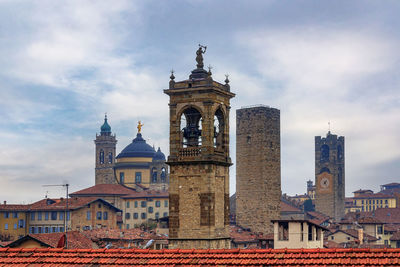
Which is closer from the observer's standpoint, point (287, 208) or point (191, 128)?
point (191, 128)

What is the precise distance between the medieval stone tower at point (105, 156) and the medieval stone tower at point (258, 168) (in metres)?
66.6

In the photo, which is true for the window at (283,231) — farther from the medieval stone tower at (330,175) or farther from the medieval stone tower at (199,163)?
the medieval stone tower at (330,175)

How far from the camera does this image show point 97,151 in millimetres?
172625

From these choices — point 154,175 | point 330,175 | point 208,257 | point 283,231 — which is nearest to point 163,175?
point 154,175

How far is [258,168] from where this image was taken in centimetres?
10388

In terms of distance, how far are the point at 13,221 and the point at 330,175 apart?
72.1m

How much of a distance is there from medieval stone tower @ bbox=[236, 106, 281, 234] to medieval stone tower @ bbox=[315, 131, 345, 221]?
4737 centimetres

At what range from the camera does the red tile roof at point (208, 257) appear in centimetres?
1981

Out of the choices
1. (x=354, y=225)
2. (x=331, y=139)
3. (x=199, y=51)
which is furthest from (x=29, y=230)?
(x=331, y=139)

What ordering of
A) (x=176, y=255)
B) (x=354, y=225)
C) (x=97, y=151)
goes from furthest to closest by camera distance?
(x=97, y=151) < (x=354, y=225) < (x=176, y=255)

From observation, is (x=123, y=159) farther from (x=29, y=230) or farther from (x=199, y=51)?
(x=199, y=51)

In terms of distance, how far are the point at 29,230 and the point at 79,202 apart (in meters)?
7.27

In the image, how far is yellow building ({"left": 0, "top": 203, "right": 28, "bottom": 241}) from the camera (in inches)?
3937

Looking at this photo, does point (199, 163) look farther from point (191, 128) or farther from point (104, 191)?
point (104, 191)
